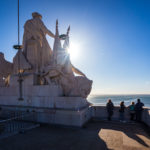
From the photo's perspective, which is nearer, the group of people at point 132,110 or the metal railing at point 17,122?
the metal railing at point 17,122

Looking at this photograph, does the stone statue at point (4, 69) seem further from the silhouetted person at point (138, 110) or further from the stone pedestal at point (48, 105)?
the silhouetted person at point (138, 110)

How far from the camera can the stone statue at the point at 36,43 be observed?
9578 millimetres

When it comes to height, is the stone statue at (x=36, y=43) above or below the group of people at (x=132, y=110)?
above

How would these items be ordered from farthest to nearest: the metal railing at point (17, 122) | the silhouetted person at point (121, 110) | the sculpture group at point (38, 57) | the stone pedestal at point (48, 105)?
1. the sculpture group at point (38, 57)
2. the silhouetted person at point (121, 110)
3. the stone pedestal at point (48, 105)
4. the metal railing at point (17, 122)

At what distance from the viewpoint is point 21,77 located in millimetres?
Result: 8367

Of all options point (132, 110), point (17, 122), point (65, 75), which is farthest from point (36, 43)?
point (132, 110)

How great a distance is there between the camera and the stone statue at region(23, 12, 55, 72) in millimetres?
9578

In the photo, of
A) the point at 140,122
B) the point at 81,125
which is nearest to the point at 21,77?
the point at 81,125

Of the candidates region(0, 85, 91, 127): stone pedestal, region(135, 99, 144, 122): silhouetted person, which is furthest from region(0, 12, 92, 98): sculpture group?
region(135, 99, 144, 122): silhouetted person

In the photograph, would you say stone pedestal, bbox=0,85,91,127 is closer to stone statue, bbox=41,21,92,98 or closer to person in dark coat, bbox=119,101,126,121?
stone statue, bbox=41,21,92,98

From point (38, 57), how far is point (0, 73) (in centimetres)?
320

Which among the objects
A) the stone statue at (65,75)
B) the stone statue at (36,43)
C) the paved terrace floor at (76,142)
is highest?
the stone statue at (36,43)

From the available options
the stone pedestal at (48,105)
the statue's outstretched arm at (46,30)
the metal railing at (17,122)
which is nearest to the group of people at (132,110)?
the stone pedestal at (48,105)

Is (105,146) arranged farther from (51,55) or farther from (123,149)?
(51,55)
